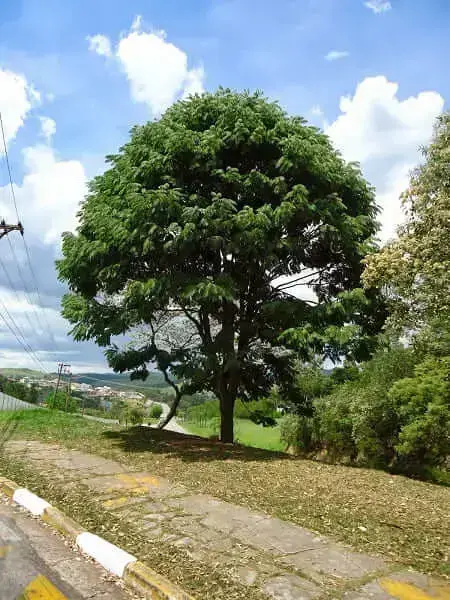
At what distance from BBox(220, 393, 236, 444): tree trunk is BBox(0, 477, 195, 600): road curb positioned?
24.9ft

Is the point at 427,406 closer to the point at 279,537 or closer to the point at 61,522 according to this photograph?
the point at 279,537

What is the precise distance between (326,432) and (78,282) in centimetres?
909

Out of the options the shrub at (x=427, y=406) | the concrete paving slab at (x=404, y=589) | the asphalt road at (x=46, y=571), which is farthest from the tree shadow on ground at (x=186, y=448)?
the concrete paving slab at (x=404, y=589)

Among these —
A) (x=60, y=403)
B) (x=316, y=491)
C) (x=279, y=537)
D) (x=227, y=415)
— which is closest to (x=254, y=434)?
(x=227, y=415)

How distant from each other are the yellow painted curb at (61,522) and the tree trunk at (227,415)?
791cm

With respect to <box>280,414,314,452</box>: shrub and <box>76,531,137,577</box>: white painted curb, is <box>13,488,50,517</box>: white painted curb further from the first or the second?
<box>280,414,314,452</box>: shrub

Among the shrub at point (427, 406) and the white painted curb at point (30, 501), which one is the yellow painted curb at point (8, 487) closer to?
the white painted curb at point (30, 501)

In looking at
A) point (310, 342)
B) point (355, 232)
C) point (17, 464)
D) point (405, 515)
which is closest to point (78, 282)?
point (17, 464)

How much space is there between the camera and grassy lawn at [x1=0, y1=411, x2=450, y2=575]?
5.60 m

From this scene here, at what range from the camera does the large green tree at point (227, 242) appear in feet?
35.4

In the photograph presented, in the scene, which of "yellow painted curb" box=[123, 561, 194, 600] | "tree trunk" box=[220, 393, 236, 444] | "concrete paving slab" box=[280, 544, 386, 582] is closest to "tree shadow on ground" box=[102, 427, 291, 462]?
"tree trunk" box=[220, 393, 236, 444]

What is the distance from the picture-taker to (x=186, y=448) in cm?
1238

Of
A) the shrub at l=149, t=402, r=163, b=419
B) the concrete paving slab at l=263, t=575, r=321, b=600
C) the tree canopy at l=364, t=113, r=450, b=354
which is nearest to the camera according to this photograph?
the concrete paving slab at l=263, t=575, r=321, b=600

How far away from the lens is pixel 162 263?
11836 mm
